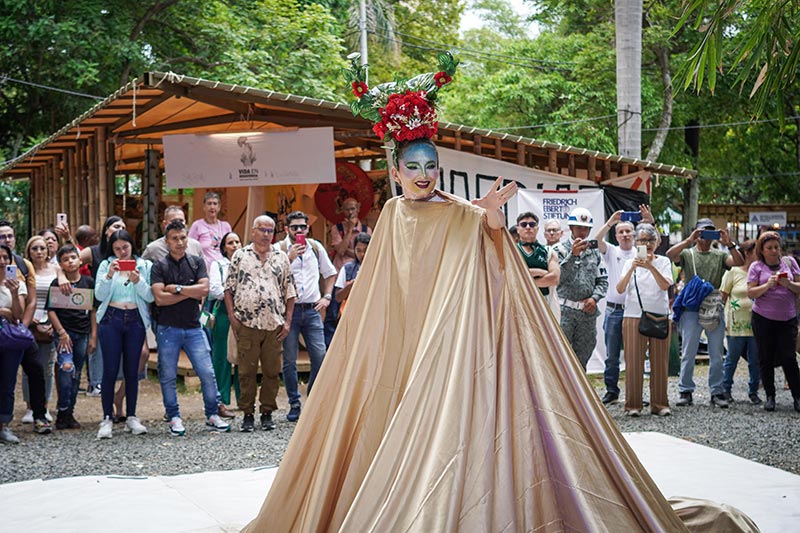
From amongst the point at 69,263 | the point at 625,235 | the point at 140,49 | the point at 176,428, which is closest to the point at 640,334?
the point at 625,235

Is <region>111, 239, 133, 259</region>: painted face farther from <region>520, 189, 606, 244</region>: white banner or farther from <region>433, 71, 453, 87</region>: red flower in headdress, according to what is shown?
<region>520, 189, 606, 244</region>: white banner

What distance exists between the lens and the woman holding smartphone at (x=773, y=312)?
873 cm

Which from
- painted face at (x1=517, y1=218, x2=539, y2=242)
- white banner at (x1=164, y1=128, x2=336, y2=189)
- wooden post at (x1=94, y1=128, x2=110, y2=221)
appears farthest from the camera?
wooden post at (x1=94, y1=128, x2=110, y2=221)

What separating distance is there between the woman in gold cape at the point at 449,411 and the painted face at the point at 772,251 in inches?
216

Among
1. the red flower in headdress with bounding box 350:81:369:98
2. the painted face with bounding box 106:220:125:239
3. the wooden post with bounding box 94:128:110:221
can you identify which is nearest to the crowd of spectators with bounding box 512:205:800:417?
the red flower in headdress with bounding box 350:81:369:98

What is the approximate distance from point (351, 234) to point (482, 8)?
47.8 meters

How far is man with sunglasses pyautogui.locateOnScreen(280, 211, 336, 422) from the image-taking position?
8.26 m

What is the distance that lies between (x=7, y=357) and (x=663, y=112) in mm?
15378

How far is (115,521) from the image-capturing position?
487cm

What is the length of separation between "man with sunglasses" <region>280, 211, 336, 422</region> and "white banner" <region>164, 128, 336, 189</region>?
229cm

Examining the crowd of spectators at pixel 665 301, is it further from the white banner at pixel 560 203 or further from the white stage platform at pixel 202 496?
the white banner at pixel 560 203

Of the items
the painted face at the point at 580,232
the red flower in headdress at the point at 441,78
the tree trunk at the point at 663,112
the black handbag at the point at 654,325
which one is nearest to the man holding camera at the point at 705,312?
the black handbag at the point at 654,325

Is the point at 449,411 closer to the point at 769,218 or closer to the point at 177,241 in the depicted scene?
the point at 177,241

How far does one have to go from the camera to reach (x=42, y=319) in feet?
25.9
